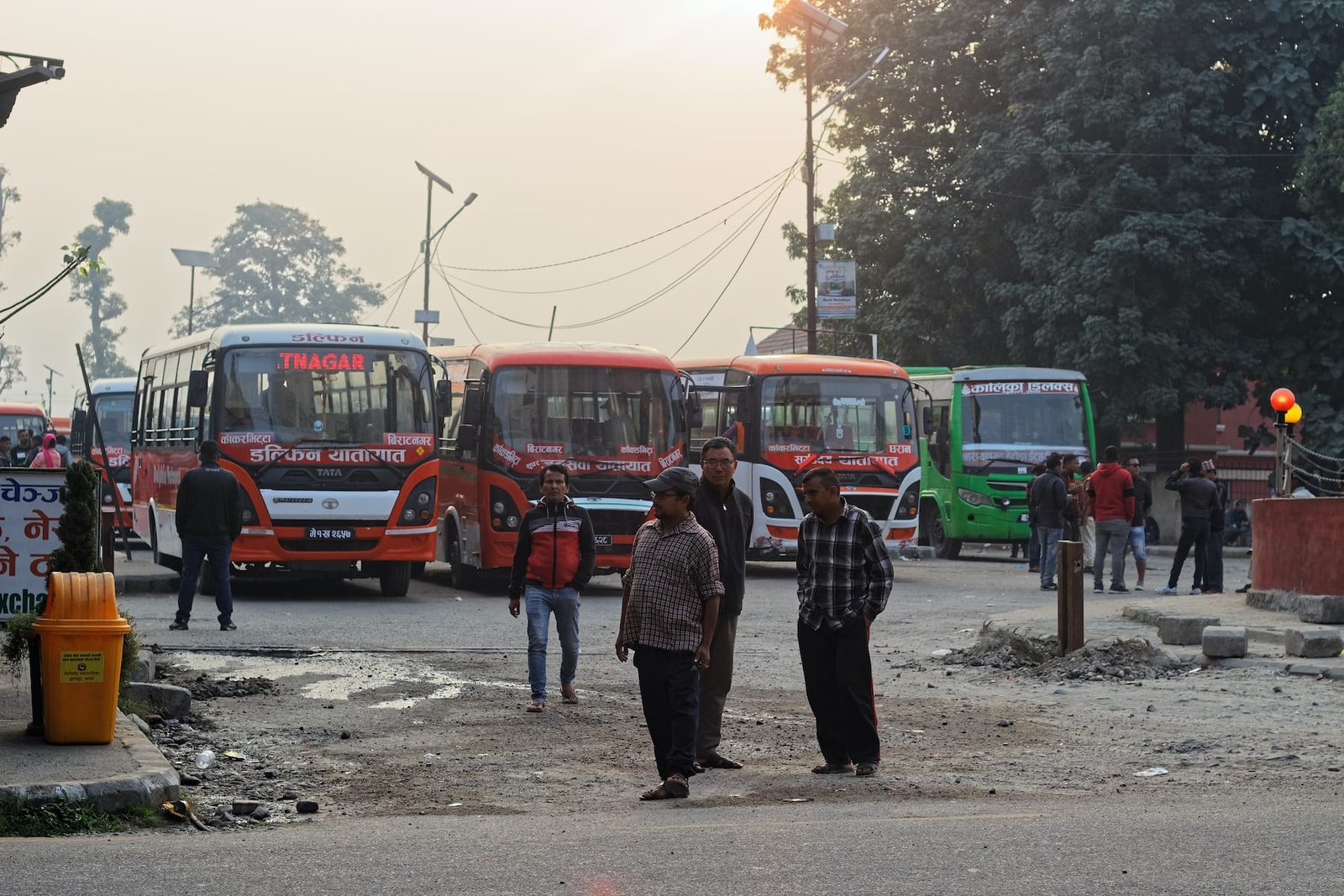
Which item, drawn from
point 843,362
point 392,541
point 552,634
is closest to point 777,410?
point 843,362

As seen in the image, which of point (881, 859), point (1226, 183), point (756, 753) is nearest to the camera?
point (881, 859)

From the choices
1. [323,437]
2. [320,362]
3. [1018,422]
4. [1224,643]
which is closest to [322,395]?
[320,362]

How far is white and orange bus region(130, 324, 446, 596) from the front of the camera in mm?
19359

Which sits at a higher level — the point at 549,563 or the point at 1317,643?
the point at 549,563

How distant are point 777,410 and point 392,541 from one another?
280 inches

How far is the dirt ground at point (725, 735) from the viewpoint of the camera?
8812mm

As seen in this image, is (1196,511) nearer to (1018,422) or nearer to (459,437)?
(459,437)

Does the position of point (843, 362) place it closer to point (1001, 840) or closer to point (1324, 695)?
point (1324, 695)

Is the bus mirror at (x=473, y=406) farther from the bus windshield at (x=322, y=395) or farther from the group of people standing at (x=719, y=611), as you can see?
the group of people standing at (x=719, y=611)

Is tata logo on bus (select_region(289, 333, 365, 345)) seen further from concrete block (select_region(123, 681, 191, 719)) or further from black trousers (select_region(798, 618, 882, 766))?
black trousers (select_region(798, 618, 882, 766))

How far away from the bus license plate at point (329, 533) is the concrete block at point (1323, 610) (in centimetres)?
1008

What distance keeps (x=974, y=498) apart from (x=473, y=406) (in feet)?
38.6

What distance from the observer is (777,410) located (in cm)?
2498

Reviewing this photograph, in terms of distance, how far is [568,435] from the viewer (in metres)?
21.3
